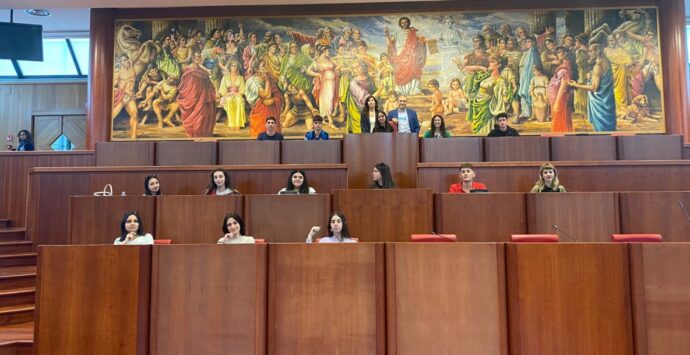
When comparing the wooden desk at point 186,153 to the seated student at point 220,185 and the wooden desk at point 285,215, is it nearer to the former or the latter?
the seated student at point 220,185

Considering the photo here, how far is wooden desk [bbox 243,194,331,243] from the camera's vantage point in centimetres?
462

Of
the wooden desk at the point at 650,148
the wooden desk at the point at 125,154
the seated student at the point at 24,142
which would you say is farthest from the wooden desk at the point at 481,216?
the seated student at the point at 24,142

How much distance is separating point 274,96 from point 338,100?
85 centimetres

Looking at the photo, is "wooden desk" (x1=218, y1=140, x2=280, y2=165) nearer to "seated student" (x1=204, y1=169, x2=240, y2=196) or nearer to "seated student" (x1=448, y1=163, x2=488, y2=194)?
"seated student" (x1=204, y1=169, x2=240, y2=196)

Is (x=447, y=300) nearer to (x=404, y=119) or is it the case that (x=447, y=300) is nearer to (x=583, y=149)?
(x=583, y=149)

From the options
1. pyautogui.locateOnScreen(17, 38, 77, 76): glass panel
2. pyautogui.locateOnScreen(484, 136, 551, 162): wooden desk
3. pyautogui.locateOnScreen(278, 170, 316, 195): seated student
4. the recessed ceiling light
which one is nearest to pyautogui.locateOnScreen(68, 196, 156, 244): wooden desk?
pyautogui.locateOnScreen(278, 170, 316, 195): seated student

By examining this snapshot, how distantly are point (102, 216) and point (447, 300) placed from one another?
3.10 metres

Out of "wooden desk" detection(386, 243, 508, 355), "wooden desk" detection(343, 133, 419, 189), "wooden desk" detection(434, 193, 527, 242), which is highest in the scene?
"wooden desk" detection(343, 133, 419, 189)

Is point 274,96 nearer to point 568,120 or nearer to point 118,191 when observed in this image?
point 118,191

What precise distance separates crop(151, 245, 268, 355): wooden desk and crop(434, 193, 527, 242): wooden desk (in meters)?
1.92

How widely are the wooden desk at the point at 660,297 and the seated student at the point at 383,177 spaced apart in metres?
2.29

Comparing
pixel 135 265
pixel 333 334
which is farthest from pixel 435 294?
pixel 135 265

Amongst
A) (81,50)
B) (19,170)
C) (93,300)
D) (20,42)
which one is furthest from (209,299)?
(81,50)

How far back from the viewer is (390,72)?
25.8 ft
